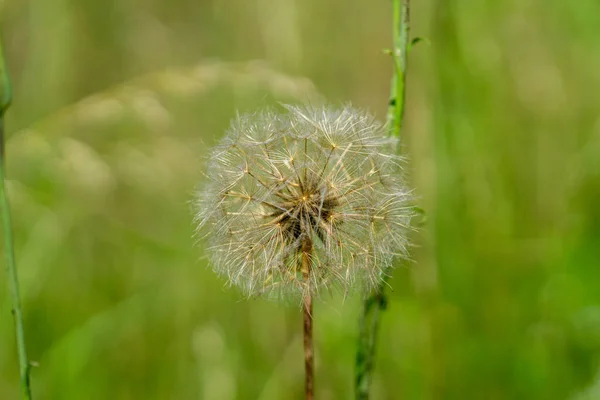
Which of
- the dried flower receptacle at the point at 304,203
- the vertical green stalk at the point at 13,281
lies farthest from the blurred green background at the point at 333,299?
the vertical green stalk at the point at 13,281

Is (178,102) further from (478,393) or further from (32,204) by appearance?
(478,393)

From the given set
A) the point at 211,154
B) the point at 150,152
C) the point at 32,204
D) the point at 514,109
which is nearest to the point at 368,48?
the point at 514,109

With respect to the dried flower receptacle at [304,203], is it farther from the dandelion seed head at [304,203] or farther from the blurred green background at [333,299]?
the blurred green background at [333,299]

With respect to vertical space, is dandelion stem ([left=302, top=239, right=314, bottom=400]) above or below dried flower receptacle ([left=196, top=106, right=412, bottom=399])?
below

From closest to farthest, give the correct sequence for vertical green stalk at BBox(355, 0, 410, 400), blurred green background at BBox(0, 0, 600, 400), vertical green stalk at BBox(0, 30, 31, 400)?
vertical green stalk at BBox(0, 30, 31, 400)
vertical green stalk at BBox(355, 0, 410, 400)
blurred green background at BBox(0, 0, 600, 400)

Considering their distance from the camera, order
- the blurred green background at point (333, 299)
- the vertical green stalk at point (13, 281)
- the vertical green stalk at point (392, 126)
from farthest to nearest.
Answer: the blurred green background at point (333, 299)
the vertical green stalk at point (392, 126)
the vertical green stalk at point (13, 281)

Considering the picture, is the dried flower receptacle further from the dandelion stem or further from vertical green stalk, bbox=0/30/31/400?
vertical green stalk, bbox=0/30/31/400

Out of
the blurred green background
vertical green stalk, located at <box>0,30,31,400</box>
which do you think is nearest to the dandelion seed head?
vertical green stalk, located at <box>0,30,31,400</box>
